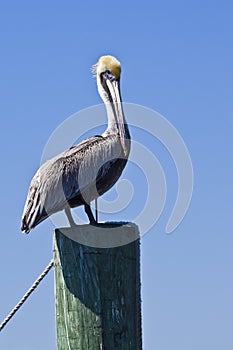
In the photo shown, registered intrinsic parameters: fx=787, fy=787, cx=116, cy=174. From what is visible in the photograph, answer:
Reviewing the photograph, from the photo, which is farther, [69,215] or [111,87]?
[111,87]

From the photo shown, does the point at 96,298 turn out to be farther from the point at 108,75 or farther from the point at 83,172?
the point at 108,75

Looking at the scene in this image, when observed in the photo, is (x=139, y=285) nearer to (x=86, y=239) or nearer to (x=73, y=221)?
(x=86, y=239)

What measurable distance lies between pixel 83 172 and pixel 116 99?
1.08 m

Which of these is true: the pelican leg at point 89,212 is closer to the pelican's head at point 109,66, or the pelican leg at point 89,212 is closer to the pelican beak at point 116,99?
the pelican beak at point 116,99

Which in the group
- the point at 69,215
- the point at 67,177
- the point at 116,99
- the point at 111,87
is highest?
the point at 111,87

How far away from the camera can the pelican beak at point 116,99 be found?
6.91m

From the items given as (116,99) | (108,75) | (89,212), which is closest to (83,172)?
(89,212)

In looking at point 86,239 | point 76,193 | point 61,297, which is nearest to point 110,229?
point 86,239

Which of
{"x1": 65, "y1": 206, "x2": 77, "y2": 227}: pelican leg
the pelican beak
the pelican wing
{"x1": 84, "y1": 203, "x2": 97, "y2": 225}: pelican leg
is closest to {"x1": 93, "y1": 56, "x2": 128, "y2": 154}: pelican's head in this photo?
the pelican beak

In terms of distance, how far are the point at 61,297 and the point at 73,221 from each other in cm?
159

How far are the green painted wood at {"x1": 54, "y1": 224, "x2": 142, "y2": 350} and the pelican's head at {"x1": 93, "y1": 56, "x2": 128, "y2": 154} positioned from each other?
2.77 meters

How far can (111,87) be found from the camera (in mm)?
7473

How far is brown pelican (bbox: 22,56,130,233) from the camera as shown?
245 inches

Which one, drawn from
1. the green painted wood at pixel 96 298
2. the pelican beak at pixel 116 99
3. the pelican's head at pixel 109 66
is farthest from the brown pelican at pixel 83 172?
the green painted wood at pixel 96 298
